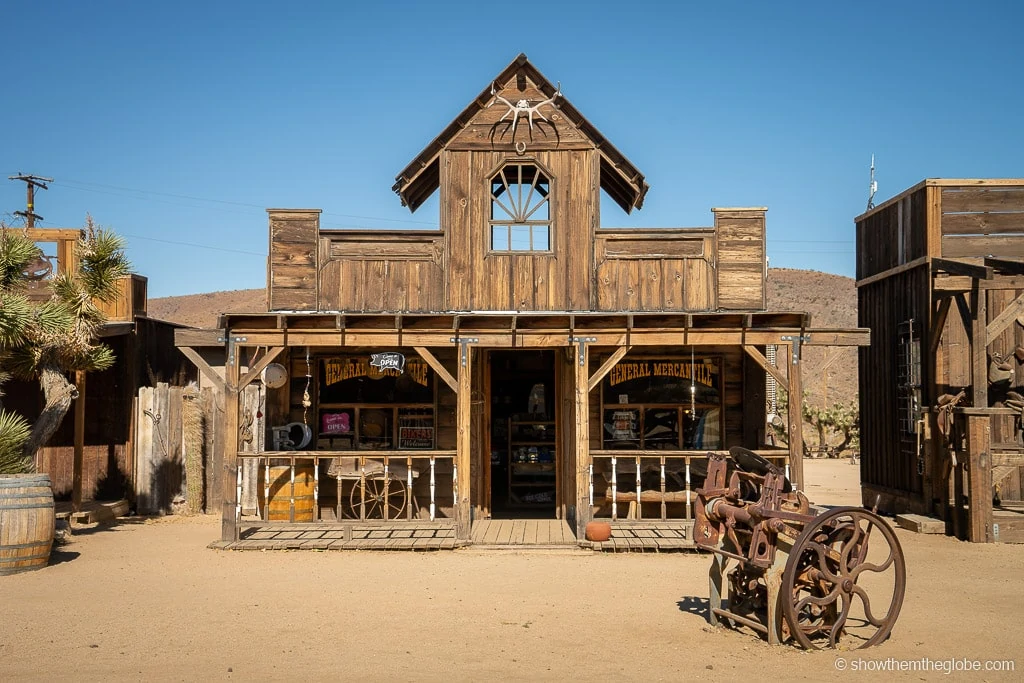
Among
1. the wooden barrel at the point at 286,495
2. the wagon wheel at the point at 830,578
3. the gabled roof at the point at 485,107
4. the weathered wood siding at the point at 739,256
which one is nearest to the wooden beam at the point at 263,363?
the wooden barrel at the point at 286,495

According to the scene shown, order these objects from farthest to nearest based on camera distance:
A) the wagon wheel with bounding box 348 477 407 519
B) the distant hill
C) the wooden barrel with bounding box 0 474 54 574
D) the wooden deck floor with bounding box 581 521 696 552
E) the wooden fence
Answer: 1. the distant hill
2. the wooden fence
3. the wagon wheel with bounding box 348 477 407 519
4. the wooden deck floor with bounding box 581 521 696 552
5. the wooden barrel with bounding box 0 474 54 574

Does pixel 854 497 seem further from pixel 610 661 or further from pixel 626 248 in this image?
pixel 610 661

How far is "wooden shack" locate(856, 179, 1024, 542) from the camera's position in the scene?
12711 mm

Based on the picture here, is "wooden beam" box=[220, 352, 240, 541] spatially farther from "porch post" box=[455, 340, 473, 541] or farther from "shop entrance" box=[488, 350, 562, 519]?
"shop entrance" box=[488, 350, 562, 519]

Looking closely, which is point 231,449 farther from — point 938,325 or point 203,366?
point 938,325

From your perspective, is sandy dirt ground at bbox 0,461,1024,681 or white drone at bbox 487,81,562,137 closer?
sandy dirt ground at bbox 0,461,1024,681

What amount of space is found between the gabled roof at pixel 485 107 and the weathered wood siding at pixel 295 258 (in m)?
1.73

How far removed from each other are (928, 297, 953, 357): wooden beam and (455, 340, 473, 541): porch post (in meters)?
7.23

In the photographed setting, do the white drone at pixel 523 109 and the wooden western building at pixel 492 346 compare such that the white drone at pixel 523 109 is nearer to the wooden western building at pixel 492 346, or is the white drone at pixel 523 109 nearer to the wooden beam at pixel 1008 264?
the wooden western building at pixel 492 346

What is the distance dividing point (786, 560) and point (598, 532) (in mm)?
5183

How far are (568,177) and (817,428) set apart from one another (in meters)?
20.6

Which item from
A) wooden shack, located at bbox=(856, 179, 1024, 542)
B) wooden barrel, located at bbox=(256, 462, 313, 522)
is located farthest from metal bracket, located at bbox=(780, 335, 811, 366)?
wooden barrel, located at bbox=(256, 462, 313, 522)

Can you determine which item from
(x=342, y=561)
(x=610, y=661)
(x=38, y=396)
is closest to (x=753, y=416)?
(x=342, y=561)

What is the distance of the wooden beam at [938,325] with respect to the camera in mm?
13562
